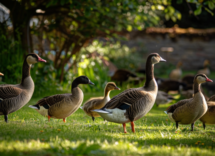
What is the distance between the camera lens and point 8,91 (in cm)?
644

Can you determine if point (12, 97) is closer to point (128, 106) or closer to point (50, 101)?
point (50, 101)

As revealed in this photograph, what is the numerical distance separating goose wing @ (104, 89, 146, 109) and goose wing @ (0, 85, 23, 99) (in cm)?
202

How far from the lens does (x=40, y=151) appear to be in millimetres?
4270

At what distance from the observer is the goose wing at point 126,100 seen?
6.16 m

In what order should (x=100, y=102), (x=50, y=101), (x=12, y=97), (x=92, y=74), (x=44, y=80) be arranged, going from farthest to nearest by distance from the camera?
(x=92, y=74), (x=44, y=80), (x=100, y=102), (x=50, y=101), (x=12, y=97)

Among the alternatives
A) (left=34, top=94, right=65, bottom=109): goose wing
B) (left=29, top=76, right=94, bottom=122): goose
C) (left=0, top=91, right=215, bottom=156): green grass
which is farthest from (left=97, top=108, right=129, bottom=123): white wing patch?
(left=34, top=94, right=65, bottom=109): goose wing

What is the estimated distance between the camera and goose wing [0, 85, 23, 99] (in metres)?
6.36

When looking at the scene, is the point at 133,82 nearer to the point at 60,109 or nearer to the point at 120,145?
the point at 60,109

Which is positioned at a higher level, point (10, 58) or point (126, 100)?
point (10, 58)

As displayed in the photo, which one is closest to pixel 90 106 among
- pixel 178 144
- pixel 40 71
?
pixel 178 144

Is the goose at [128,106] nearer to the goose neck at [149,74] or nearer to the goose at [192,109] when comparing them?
the goose neck at [149,74]

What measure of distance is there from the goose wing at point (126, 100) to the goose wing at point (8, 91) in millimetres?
2020

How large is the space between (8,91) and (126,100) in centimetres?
255

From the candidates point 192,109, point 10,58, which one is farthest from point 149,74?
point 10,58
